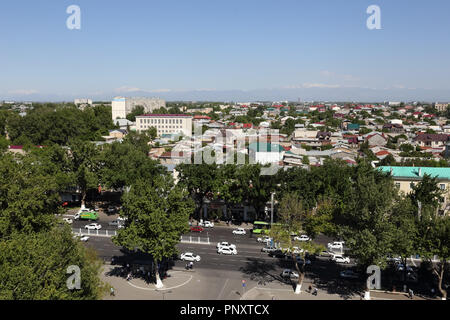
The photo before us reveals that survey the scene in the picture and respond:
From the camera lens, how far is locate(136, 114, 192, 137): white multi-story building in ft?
328

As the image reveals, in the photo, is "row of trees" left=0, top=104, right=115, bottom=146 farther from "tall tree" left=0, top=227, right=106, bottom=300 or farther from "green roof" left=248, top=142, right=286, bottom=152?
"tall tree" left=0, top=227, right=106, bottom=300

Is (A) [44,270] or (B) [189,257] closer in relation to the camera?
(A) [44,270]

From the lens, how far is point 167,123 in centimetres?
10150

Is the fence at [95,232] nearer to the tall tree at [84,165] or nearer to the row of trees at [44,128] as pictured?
the tall tree at [84,165]

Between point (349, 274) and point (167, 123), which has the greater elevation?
point (167, 123)

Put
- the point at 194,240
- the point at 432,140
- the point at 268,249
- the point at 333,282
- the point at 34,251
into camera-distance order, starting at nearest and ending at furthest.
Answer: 1. the point at 34,251
2. the point at 333,282
3. the point at 268,249
4. the point at 194,240
5. the point at 432,140

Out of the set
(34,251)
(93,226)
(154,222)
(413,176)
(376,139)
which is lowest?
(93,226)

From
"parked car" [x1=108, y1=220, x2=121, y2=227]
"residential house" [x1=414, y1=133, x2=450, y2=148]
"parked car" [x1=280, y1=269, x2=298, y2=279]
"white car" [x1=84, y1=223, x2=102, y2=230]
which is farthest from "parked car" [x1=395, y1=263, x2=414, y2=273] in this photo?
"residential house" [x1=414, y1=133, x2=450, y2=148]

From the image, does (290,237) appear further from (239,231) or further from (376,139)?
(376,139)

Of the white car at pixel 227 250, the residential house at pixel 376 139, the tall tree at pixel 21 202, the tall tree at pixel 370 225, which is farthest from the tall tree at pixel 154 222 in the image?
the residential house at pixel 376 139

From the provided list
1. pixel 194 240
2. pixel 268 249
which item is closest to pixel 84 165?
pixel 194 240

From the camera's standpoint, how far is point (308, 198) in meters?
33.2

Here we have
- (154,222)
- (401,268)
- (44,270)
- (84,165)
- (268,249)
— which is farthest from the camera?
(84,165)

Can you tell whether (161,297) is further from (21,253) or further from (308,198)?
(308,198)
